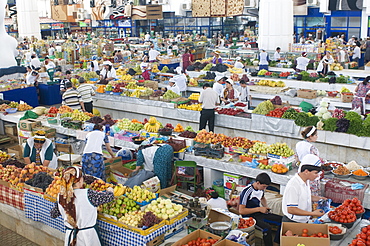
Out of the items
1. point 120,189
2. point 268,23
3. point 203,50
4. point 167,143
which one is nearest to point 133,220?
point 120,189

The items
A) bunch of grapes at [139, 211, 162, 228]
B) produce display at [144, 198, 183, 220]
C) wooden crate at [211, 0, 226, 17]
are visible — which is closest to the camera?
bunch of grapes at [139, 211, 162, 228]

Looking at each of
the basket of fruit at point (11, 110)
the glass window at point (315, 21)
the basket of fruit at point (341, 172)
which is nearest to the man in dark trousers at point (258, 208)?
the basket of fruit at point (341, 172)

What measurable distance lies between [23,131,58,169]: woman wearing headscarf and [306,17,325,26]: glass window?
27547mm

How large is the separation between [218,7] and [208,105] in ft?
72.6

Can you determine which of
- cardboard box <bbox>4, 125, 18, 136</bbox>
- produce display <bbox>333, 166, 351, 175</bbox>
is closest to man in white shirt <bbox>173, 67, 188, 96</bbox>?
cardboard box <bbox>4, 125, 18, 136</bbox>

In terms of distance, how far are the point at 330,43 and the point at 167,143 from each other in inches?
676

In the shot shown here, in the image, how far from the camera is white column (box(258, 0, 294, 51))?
21.6 meters

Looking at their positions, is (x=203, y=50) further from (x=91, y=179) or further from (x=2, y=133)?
(x=91, y=179)

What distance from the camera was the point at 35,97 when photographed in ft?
52.2

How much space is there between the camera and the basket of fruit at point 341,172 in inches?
280

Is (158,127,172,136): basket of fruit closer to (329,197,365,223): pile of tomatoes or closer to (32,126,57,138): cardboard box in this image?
(32,126,57,138): cardboard box

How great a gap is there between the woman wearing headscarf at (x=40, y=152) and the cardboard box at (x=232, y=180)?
326cm

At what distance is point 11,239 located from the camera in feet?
23.2

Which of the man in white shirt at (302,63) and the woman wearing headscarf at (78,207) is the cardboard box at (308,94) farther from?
the woman wearing headscarf at (78,207)
